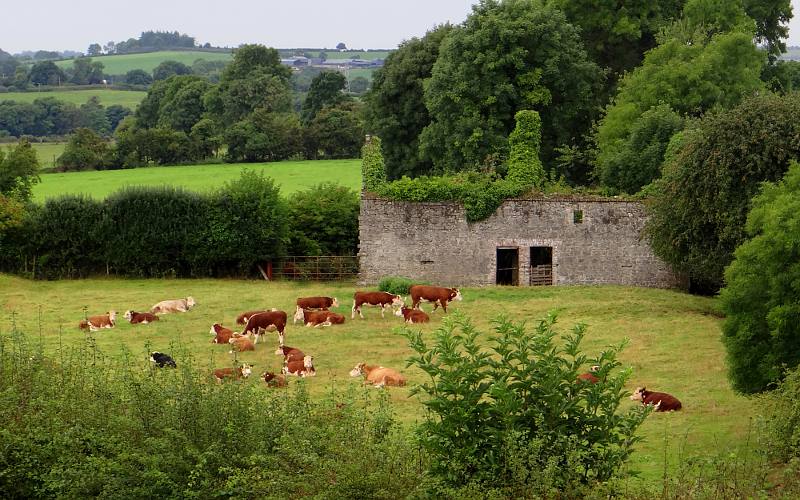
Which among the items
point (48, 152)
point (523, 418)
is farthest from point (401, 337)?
point (48, 152)

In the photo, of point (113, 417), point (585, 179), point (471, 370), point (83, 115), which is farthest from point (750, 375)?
point (83, 115)

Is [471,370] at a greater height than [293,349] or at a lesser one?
greater

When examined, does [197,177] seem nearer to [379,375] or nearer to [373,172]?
[373,172]

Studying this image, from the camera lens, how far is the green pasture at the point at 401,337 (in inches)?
810

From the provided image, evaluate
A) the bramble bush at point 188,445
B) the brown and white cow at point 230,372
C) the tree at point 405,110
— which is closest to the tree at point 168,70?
the tree at point 405,110

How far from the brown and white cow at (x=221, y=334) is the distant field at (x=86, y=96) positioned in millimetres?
97318

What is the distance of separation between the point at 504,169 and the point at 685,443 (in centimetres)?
2873

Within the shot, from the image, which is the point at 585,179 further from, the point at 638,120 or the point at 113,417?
the point at 113,417

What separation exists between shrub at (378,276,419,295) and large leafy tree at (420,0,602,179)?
1077 centimetres

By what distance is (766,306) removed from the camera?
67.6ft

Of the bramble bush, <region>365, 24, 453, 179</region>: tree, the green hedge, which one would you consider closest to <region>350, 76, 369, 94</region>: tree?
<region>365, 24, 453, 179</region>: tree

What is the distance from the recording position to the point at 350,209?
142 ft

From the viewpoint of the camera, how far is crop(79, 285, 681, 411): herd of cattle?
2270 centimetres

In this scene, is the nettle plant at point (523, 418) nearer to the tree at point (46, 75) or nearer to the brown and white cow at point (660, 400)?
the brown and white cow at point (660, 400)
